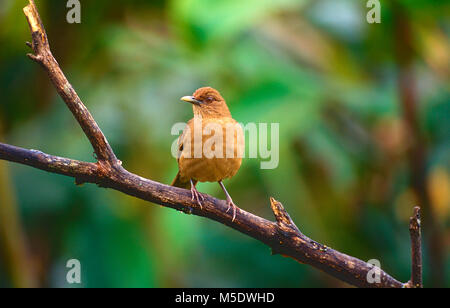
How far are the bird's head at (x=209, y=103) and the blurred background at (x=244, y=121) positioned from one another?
2.01ft

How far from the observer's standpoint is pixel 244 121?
410 centimetres

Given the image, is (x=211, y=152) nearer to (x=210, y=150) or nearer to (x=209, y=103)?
(x=210, y=150)

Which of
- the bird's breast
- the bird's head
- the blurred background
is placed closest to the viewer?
the bird's breast

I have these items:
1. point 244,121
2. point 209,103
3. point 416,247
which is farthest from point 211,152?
point 416,247

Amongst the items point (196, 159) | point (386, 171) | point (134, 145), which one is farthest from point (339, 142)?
point (196, 159)

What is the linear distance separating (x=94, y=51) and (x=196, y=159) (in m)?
2.36

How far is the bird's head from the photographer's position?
3496 millimetres

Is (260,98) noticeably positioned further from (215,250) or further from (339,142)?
(215,250)

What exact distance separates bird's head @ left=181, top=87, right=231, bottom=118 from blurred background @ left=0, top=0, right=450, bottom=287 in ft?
2.01

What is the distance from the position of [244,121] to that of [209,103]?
612 millimetres

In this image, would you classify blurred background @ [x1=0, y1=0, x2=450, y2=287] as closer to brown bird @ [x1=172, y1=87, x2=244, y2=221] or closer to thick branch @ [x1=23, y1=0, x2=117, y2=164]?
brown bird @ [x1=172, y1=87, x2=244, y2=221]

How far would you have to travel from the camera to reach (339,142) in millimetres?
4984

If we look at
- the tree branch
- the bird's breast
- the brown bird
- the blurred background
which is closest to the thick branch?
the brown bird

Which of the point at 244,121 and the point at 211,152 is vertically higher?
the point at 244,121
